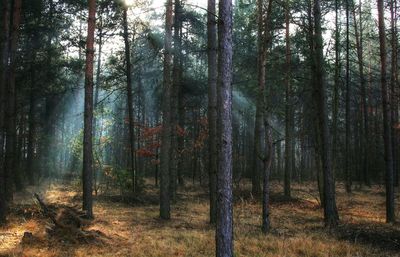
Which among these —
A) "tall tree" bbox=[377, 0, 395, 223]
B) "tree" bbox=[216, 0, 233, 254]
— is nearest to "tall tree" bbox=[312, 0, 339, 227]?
"tall tree" bbox=[377, 0, 395, 223]

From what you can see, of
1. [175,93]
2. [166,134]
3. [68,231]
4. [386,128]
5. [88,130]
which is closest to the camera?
[68,231]

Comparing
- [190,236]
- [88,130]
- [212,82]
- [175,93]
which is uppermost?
[175,93]

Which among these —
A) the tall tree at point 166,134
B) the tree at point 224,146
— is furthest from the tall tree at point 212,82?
the tree at point 224,146

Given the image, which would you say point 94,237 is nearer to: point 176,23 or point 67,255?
point 67,255

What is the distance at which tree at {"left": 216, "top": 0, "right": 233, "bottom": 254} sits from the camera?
20.5ft

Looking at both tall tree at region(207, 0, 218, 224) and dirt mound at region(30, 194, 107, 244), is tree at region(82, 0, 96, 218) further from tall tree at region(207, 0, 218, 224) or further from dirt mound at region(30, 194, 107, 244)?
tall tree at region(207, 0, 218, 224)

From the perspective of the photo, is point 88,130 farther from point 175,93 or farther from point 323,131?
point 323,131

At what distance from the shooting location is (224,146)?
6.31 m

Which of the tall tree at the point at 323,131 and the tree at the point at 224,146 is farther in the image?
the tall tree at the point at 323,131

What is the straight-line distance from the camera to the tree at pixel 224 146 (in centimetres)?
626

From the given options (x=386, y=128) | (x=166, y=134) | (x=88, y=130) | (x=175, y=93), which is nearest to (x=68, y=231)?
(x=88, y=130)

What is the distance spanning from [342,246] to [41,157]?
2787cm

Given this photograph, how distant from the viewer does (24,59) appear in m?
22.5

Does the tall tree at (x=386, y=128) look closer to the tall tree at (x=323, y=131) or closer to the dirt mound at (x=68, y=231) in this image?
the tall tree at (x=323, y=131)
